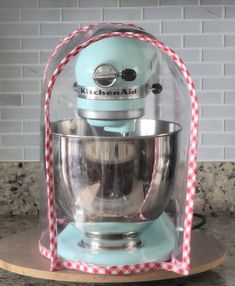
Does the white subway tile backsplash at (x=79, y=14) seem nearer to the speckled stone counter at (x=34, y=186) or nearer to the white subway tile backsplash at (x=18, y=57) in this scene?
the white subway tile backsplash at (x=18, y=57)

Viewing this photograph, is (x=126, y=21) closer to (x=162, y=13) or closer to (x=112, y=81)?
(x=162, y=13)

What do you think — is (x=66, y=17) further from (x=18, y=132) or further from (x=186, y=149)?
(x=186, y=149)

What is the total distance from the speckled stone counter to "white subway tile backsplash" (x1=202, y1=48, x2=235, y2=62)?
0.22m

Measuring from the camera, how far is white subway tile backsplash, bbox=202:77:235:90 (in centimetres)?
147

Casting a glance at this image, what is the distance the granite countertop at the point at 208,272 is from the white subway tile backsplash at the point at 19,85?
27 cm

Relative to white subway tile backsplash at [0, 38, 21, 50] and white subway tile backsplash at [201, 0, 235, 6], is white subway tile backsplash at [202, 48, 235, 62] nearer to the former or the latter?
white subway tile backsplash at [201, 0, 235, 6]

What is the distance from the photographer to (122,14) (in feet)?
4.74

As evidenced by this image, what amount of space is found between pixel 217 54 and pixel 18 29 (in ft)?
1.38

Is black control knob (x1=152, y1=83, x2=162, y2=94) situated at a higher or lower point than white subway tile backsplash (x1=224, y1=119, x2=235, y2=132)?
higher

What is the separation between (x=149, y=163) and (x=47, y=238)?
240 millimetres

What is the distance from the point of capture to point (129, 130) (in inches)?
43.8

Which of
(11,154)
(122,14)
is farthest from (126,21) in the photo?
(11,154)

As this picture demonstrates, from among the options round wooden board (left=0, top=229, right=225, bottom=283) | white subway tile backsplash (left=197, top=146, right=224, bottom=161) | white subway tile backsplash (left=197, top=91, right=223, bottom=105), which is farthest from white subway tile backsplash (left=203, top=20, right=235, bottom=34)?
round wooden board (left=0, top=229, right=225, bottom=283)

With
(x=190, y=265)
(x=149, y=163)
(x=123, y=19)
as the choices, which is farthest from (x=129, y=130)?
(x=123, y=19)
